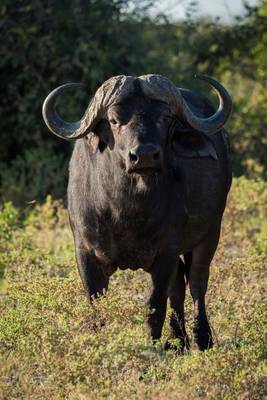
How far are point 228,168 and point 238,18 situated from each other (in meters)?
8.64

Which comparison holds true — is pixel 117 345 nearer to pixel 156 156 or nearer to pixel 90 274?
pixel 156 156

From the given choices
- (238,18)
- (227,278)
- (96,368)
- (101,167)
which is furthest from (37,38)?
(96,368)

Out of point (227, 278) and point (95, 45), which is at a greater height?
point (95, 45)

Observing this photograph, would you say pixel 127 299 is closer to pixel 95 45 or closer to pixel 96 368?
pixel 96 368

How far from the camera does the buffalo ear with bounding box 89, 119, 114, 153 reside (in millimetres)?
6254

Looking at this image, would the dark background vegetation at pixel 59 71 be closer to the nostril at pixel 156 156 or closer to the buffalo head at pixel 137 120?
the buffalo head at pixel 137 120

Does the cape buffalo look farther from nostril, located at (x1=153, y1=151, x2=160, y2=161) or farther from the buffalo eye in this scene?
nostril, located at (x1=153, y1=151, x2=160, y2=161)

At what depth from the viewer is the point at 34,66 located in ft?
43.4

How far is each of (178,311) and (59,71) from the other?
6.43 meters

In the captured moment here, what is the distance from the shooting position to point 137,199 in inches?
246

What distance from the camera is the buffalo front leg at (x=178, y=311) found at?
271 inches

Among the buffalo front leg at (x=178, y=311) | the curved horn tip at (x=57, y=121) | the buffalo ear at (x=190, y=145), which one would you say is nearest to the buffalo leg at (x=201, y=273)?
the buffalo front leg at (x=178, y=311)

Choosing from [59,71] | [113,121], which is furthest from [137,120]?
[59,71]

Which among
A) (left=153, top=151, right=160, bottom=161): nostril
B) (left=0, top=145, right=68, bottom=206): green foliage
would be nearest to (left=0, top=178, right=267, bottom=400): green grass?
(left=153, top=151, right=160, bottom=161): nostril
